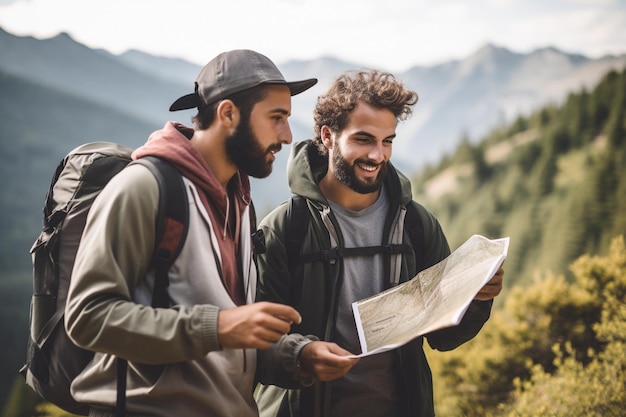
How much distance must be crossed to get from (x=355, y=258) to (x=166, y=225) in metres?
1.49

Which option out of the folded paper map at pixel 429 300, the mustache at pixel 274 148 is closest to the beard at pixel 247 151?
the mustache at pixel 274 148

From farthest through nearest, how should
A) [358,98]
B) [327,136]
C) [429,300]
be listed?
[327,136], [358,98], [429,300]

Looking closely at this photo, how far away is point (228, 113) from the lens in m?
2.39

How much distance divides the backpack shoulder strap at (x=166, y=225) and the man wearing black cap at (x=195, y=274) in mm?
31

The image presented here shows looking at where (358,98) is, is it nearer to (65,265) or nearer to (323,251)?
(323,251)

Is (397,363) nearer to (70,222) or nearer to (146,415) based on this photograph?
(146,415)

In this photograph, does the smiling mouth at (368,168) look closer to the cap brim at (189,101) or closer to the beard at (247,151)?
the beard at (247,151)

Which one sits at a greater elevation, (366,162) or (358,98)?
(358,98)

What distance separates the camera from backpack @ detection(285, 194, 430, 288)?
3154 mm

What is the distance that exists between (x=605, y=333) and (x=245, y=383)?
19.7 ft

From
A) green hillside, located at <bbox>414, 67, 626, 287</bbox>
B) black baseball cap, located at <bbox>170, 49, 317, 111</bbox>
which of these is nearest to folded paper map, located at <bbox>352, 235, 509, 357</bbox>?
black baseball cap, located at <bbox>170, 49, 317, 111</bbox>

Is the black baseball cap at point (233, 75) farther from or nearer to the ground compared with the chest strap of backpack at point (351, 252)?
farther from the ground

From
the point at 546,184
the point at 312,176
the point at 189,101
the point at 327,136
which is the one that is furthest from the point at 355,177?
the point at 546,184

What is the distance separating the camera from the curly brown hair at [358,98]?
3438 mm
